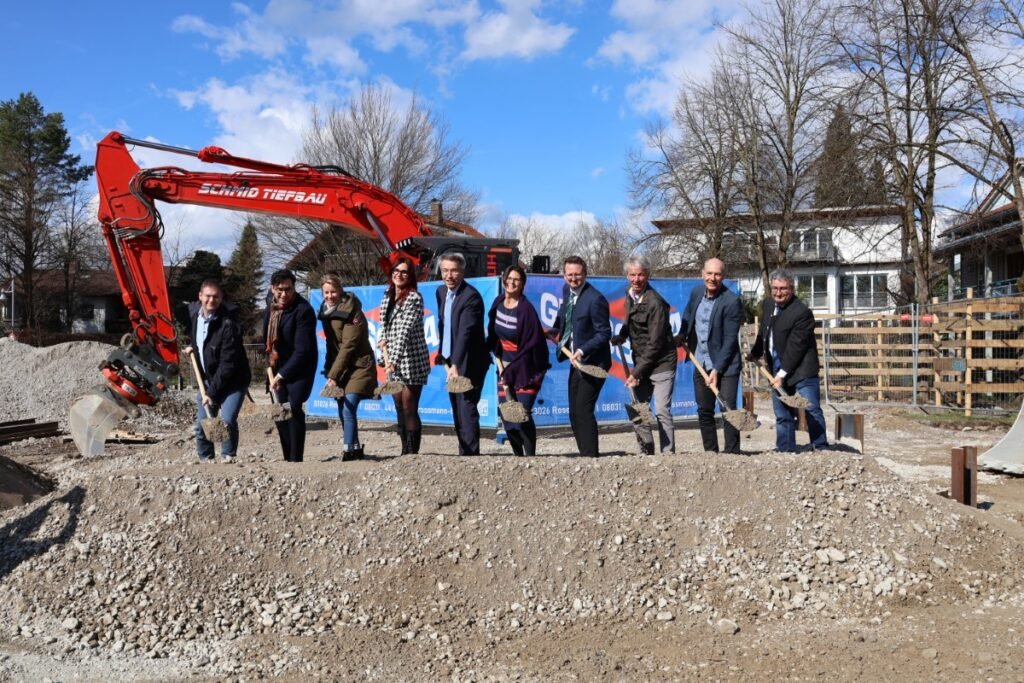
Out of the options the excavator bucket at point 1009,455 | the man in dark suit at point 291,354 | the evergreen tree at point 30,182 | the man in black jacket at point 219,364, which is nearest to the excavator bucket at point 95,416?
the man in black jacket at point 219,364

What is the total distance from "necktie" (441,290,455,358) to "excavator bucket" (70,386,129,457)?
3.14 m

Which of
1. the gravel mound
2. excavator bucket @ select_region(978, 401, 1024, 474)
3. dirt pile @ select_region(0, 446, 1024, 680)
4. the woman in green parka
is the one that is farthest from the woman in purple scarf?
the gravel mound

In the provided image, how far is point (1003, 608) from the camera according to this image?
4734 millimetres

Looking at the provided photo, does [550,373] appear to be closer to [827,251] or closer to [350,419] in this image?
[350,419]

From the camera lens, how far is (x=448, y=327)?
23.1 ft

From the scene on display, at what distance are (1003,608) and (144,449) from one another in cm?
962

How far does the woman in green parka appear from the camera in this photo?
284 inches

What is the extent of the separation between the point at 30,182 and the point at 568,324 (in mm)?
33837

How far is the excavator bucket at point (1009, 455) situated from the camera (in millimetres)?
8906

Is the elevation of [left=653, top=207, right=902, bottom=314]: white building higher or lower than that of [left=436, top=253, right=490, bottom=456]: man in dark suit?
higher

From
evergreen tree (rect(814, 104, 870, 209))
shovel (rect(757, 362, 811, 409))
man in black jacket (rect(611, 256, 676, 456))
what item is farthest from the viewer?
evergreen tree (rect(814, 104, 870, 209))

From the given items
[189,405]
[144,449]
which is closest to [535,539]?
[144,449]

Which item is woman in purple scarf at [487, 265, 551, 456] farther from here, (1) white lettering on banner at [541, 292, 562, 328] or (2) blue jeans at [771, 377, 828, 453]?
(1) white lettering on banner at [541, 292, 562, 328]

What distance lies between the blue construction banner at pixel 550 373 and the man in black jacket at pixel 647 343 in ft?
9.25
